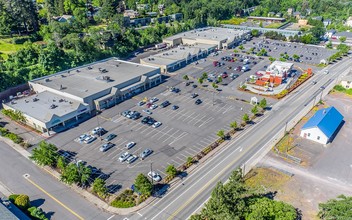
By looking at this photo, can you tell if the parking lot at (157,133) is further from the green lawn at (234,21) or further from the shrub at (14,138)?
the green lawn at (234,21)

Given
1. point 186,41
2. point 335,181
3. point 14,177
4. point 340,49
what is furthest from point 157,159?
point 340,49

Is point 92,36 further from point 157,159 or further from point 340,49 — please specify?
point 340,49

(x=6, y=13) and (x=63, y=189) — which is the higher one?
(x=6, y=13)

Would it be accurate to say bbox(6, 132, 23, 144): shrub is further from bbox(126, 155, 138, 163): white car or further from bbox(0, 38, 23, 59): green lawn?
bbox(0, 38, 23, 59): green lawn

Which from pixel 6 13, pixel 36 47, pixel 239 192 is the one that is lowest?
pixel 239 192

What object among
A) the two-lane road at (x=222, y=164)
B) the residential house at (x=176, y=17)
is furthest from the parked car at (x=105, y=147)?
the residential house at (x=176, y=17)

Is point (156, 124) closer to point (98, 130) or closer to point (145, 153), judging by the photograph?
point (145, 153)

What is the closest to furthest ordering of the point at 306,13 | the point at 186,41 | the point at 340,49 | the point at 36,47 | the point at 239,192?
1. the point at 239,192
2. the point at 36,47
3. the point at 340,49
4. the point at 186,41
5. the point at 306,13
